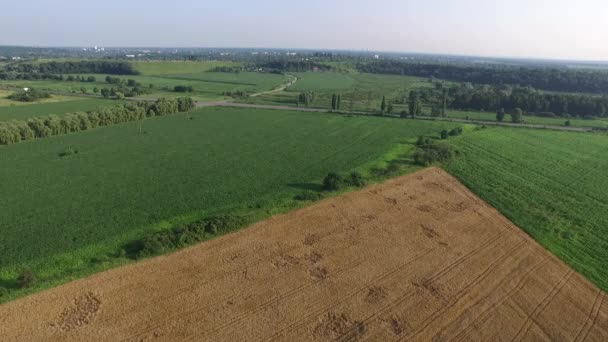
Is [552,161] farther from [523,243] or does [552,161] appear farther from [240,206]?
[240,206]

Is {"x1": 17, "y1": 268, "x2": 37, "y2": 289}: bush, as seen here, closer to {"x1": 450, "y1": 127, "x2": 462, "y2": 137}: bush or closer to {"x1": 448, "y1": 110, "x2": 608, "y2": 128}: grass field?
{"x1": 450, "y1": 127, "x2": 462, "y2": 137}: bush

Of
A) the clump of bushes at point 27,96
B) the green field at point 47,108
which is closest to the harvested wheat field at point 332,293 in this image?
the green field at point 47,108

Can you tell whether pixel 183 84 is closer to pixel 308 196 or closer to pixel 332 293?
pixel 308 196

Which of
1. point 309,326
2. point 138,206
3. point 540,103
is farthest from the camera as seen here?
point 540,103

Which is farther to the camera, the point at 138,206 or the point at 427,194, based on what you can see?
A: the point at 427,194

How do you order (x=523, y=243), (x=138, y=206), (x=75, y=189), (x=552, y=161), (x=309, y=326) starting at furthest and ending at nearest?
(x=552, y=161) < (x=75, y=189) < (x=138, y=206) < (x=523, y=243) < (x=309, y=326)

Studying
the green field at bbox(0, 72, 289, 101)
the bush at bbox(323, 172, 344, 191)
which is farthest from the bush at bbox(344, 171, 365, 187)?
the green field at bbox(0, 72, 289, 101)

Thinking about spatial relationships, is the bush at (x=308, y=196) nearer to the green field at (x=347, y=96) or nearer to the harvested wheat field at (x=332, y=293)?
the harvested wheat field at (x=332, y=293)

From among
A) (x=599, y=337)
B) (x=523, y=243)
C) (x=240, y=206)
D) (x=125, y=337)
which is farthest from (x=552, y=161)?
(x=125, y=337)
